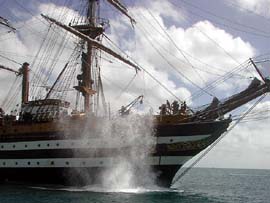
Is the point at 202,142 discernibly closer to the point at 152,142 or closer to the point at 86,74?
the point at 152,142

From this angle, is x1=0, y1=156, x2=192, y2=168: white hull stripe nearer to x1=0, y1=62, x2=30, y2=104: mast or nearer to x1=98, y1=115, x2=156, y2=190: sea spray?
x1=98, y1=115, x2=156, y2=190: sea spray

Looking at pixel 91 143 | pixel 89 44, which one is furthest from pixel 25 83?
pixel 91 143

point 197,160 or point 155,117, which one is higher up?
point 155,117

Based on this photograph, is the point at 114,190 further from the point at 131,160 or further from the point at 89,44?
the point at 89,44

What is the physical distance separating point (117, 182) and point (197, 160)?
5597mm

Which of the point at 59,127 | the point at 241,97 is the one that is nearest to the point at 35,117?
the point at 59,127

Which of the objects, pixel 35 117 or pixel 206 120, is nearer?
pixel 206 120

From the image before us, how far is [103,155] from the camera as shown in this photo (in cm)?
2688

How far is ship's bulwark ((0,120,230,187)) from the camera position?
26438 mm

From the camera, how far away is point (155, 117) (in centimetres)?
2734

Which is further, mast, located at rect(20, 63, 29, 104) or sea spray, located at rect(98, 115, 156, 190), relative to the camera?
mast, located at rect(20, 63, 29, 104)

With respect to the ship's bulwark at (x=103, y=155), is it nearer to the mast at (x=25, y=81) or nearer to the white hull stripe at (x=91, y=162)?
the white hull stripe at (x=91, y=162)

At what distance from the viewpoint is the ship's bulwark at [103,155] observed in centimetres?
2644

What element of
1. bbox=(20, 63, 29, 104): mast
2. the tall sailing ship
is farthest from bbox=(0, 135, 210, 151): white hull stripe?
bbox=(20, 63, 29, 104): mast
